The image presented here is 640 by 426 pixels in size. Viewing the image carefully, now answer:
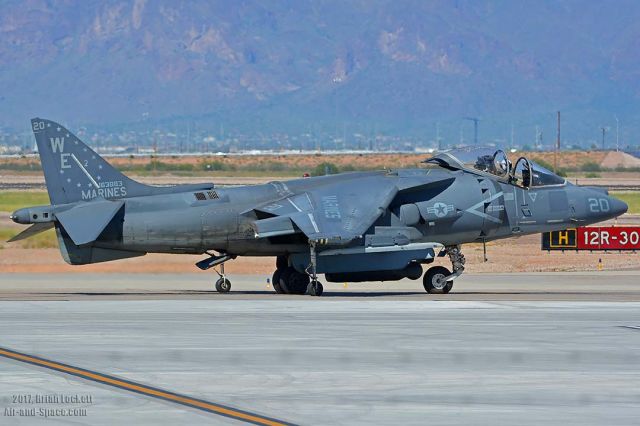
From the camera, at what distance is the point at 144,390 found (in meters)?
16.2

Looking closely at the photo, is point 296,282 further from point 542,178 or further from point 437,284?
point 542,178

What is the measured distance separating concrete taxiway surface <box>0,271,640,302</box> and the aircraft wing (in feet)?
4.38

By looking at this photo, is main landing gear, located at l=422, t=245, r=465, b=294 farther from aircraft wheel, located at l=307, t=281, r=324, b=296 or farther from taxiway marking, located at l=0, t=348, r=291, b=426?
taxiway marking, located at l=0, t=348, r=291, b=426

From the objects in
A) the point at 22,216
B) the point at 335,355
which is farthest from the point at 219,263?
the point at 335,355

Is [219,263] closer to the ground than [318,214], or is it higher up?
closer to the ground

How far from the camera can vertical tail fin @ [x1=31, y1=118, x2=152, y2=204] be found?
29.2 m

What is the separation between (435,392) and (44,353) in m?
5.79

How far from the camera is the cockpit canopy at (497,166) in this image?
31078 millimetres

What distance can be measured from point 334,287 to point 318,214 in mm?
4229

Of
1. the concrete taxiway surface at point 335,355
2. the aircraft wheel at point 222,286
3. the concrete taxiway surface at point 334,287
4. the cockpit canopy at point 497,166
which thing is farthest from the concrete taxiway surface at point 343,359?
the cockpit canopy at point 497,166

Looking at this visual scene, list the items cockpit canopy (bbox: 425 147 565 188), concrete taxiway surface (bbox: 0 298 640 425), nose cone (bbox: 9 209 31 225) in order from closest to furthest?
concrete taxiway surface (bbox: 0 298 640 425) → nose cone (bbox: 9 209 31 225) → cockpit canopy (bbox: 425 147 565 188)

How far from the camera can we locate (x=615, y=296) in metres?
29.5

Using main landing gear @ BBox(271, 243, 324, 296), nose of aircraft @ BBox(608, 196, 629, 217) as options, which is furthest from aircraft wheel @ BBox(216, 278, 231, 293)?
nose of aircraft @ BBox(608, 196, 629, 217)

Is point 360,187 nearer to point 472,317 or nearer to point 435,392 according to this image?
point 472,317
